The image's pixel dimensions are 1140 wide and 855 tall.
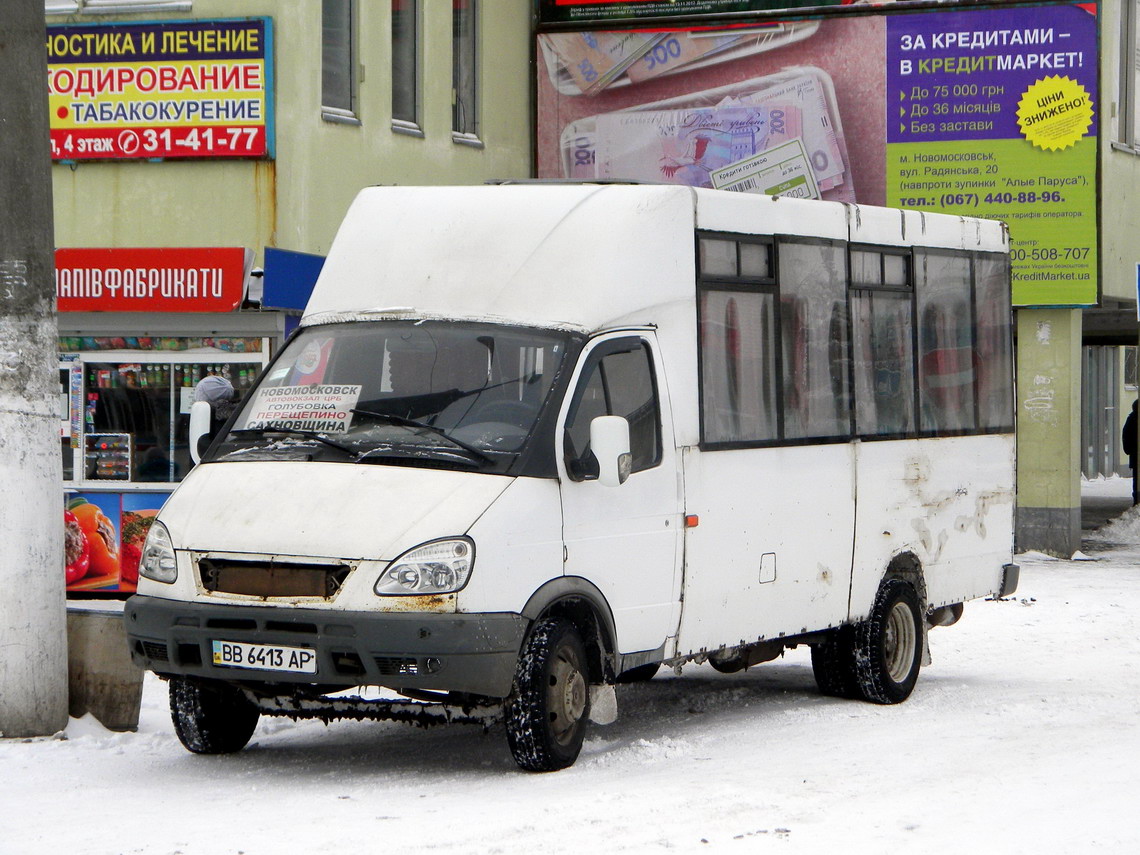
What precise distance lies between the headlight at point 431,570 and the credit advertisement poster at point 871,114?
14.8m

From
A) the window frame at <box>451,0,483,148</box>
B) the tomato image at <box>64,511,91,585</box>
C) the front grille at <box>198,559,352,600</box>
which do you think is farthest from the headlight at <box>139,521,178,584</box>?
the window frame at <box>451,0,483,148</box>

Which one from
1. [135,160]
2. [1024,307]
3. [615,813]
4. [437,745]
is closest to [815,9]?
[1024,307]

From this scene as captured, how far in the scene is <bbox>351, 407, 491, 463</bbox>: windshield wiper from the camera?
8148mm

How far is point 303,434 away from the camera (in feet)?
28.0

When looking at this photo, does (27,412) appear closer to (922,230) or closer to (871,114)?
(922,230)

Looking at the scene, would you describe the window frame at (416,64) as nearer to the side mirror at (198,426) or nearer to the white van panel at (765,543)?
the white van panel at (765,543)

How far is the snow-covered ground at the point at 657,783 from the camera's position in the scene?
6969mm

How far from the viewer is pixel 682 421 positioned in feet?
29.9

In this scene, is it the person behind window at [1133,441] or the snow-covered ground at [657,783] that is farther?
the person behind window at [1133,441]

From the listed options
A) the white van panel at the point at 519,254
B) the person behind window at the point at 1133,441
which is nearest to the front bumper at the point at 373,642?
the white van panel at the point at 519,254

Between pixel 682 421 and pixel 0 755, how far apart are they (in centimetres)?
346

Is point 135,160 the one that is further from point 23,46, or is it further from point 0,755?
point 0,755

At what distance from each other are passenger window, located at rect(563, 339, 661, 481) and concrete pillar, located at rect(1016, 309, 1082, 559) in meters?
13.7

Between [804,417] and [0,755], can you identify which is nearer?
[0,755]
